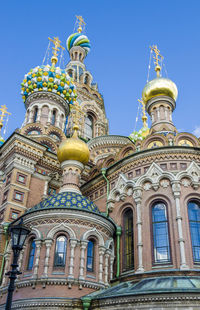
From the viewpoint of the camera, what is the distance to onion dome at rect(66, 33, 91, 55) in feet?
91.7

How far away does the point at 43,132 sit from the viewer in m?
16.6

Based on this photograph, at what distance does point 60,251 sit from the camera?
9.35m

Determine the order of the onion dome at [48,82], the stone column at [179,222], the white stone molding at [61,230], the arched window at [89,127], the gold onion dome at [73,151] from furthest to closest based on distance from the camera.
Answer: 1. the arched window at [89,127]
2. the onion dome at [48,82]
3. the gold onion dome at [73,151]
4. the white stone molding at [61,230]
5. the stone column at [179,222]

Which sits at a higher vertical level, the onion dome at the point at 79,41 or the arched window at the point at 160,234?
the onion dome at the point at 79,41

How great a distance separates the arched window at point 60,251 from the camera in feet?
30.1

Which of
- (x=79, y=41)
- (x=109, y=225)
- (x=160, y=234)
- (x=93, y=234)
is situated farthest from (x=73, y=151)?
(x=79, y=41)

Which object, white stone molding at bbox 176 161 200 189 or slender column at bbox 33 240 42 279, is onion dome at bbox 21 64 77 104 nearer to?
white stone molding at bbox 176 161 200 189

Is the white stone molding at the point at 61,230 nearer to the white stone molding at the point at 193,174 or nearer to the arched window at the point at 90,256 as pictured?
the arched window at the point at 90,256

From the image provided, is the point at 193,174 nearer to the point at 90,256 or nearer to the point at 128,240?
the point at 128,240

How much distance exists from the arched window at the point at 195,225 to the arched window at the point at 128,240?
1.79 metres

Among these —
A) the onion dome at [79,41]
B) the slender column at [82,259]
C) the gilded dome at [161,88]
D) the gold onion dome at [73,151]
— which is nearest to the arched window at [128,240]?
the slender column at [82,259]

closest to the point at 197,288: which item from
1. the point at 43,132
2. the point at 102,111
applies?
the point at 43,132

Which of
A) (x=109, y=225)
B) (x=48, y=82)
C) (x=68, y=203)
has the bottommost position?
(x=109, y=225)

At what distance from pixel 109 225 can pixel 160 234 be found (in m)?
1.56
